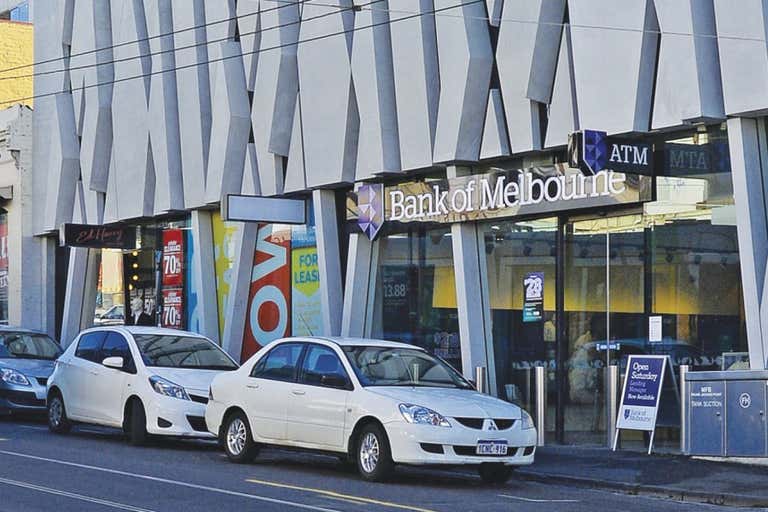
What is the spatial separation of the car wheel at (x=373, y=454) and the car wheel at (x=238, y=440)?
2.03m

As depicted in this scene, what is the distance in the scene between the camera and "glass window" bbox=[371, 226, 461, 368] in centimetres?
2342

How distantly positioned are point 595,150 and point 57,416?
29.8 ft

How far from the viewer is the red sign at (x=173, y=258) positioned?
30516 mm

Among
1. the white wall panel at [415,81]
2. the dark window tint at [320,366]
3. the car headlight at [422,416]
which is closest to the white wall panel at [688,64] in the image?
the white wall panel at [415,81]

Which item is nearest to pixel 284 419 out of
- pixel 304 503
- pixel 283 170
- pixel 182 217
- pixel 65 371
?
pixel 304 503

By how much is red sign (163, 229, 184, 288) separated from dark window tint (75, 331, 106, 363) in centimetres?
937

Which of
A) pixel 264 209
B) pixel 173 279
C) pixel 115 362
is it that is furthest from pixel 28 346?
pixel 115 362

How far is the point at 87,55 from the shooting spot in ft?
109

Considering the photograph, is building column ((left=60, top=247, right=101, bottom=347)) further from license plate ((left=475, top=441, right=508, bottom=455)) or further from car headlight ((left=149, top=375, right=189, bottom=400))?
license plate ((left=475, top=441, right=508, bottom=455))

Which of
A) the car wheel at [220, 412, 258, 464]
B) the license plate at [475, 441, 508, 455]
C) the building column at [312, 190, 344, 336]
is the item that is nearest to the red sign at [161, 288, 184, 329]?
the building column at [312, 190, 344, 336]

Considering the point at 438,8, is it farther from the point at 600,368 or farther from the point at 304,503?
the point at 304,503

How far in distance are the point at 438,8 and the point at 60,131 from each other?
14.6 metres

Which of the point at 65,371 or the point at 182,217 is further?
the point at 182,217

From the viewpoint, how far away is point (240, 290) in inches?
1105
